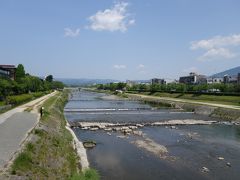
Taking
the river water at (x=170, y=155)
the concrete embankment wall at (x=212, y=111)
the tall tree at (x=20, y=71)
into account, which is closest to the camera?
the river water at (x=170, y=155)

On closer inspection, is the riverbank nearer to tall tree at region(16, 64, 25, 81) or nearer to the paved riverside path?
the paved riverside path

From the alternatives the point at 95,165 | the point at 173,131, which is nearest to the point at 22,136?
the point at 95,165

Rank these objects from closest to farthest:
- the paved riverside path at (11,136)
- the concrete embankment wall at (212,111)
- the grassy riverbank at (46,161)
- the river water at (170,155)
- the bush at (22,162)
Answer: the bush at (22,162)
the grassy riverbank at (46,161)
the paved riverside path at (11,136)
the river water at (170,155)
the concrete embankment wall at (212,111)

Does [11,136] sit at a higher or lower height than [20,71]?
lower

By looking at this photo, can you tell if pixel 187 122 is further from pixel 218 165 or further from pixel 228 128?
pixel 218 165

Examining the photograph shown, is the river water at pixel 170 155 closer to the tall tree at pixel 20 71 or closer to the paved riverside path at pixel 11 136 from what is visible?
the paved riverside path at pixel 11 136

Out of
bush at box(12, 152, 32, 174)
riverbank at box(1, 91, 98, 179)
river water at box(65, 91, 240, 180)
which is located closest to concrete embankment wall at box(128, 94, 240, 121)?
river water at box(65, 91, 240, 180)

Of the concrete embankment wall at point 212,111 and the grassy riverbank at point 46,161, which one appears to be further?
the concrete embankment wall at point 212,111

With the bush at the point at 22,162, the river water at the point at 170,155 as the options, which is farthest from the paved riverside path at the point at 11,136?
the river water at the point at 170,155

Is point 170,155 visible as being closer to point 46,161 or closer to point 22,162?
point 46,161

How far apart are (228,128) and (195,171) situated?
20981 millimetres

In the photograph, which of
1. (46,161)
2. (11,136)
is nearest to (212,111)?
(11,136)

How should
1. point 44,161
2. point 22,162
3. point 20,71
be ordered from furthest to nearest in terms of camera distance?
point 20,71 → point 44,161 → point 22,162

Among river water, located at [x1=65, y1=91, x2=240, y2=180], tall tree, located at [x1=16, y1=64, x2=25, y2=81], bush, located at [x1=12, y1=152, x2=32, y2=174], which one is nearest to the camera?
bush, located at [x1=12, y1=152, x2=32, y2=174]
